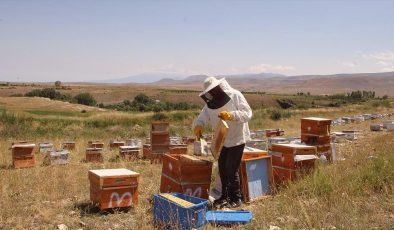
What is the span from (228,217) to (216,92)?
2.01 meters

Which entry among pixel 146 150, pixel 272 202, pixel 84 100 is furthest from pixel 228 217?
pixel 84 100

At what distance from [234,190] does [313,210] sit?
55.7 inches

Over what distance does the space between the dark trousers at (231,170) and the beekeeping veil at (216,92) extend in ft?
2.55

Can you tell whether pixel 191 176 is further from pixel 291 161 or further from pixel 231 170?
pixel 291 161

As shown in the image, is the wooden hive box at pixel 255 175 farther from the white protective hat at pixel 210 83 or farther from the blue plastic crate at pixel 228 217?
the white protective hat at pixel 210 83

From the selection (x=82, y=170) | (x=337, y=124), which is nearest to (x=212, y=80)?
(x=82, y=170)

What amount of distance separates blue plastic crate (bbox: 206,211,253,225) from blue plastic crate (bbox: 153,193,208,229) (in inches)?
10.8

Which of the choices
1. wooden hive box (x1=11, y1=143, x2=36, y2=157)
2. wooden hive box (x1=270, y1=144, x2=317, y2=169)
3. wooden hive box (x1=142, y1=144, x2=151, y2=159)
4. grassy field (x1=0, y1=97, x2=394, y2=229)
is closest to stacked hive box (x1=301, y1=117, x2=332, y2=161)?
grassy field (x1=0, y1=97, x2=394, y2=229)

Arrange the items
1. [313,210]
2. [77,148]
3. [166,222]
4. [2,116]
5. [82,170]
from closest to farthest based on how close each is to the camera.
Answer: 1. [166,222]
2. [313,210]
3. [82,170]
4. [77,148]
5. [2,116]

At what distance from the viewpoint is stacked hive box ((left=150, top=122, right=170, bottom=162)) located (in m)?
14.6

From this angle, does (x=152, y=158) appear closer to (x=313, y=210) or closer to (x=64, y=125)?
(x=313, y=210)

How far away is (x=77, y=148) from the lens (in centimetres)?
1912

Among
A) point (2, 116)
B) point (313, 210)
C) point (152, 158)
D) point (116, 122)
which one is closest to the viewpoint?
point (313, 210)

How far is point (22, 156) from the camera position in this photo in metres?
13.8
